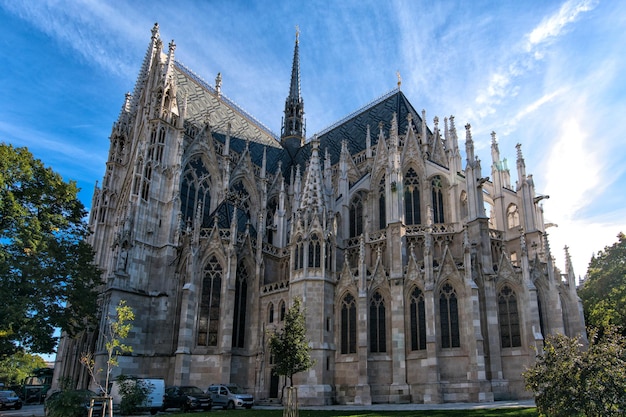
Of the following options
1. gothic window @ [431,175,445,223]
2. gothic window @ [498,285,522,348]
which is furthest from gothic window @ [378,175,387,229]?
gothic window @ [498,285,522,348]

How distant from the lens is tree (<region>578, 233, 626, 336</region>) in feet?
105

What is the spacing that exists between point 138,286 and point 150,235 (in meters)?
3.34

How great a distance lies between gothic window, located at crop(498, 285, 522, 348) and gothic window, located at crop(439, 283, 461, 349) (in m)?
2.45

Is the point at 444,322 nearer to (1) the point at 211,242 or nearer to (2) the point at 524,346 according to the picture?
(2) the point at 524,346

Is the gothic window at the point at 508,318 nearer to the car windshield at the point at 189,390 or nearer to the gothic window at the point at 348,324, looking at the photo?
the gothic window at the point at 348,324

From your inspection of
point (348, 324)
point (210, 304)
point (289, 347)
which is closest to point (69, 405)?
point (289, 347)

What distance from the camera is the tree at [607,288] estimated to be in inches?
1266

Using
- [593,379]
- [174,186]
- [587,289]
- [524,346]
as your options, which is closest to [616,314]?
[587,289]

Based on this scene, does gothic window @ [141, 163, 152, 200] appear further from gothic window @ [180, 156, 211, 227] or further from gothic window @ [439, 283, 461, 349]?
gothic window @ [439, 283, 461, 349]

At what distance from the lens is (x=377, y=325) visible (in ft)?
91.9

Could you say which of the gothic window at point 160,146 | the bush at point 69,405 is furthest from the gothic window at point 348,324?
the gothic window at point 160,146

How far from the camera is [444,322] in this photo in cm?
2680

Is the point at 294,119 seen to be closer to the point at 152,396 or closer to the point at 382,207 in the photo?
the point at 382,207

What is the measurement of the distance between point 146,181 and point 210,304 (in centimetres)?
911
